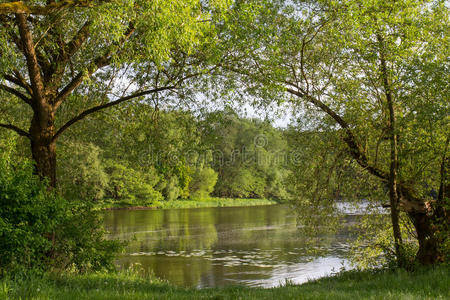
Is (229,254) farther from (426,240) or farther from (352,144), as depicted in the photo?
(426,240)

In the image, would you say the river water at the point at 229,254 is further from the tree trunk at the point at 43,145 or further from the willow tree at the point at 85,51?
the willow tree at the point at 85,51

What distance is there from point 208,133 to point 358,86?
5.09m

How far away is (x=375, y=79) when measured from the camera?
1141 centimetres

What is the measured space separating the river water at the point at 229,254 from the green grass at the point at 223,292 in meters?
3.14

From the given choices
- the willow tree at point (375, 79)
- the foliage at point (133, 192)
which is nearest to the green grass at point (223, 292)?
the willow tree at point (375, 79)

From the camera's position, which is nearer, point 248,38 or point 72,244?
point 72,244

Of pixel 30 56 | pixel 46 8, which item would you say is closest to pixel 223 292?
pixel 46 8

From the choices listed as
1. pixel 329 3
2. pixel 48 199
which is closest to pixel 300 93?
pixel 329 3

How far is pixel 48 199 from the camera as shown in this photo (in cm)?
980

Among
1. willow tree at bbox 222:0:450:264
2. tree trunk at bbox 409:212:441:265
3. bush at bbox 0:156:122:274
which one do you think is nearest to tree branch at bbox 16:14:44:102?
bush at bbox 0:156:122:274

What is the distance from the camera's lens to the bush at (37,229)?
840 centimetres

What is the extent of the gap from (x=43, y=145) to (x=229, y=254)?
12.8 metres

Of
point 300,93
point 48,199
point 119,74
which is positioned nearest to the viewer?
point 48,199

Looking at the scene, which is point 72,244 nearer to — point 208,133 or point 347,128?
point 208,133
